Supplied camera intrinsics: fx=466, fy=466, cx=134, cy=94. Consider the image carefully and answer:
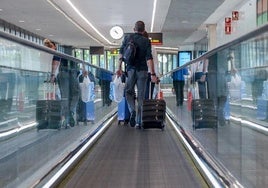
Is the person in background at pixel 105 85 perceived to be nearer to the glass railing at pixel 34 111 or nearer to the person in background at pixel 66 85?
the glass railing at pixel 34 111

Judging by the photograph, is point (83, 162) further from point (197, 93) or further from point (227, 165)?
point (197, 93)

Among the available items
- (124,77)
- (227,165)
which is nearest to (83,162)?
(227,165)

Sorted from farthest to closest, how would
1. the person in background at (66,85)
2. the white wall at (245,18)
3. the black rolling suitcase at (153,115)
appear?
the white wall at (245,18) → the black rolling suitcase at (153,115) → the person in background at (66,85)

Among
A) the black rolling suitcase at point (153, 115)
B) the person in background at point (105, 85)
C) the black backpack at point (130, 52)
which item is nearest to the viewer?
the black backpack at point (130, 52)

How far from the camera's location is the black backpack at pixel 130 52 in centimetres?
769

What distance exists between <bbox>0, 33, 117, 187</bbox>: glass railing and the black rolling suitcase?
1.40m

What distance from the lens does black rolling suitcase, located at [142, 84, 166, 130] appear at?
781 centimetres

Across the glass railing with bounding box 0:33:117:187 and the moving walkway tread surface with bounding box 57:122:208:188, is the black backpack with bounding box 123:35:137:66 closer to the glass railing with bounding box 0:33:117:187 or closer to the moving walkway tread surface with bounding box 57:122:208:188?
the glass railing with bounding box 0:33:117:187

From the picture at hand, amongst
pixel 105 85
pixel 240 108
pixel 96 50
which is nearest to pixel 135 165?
pixel 240 108

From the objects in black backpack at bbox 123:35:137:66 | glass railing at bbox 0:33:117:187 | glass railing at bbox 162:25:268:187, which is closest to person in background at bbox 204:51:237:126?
glass railing at bbox 162:25:268:187

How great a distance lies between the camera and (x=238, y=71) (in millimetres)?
3637

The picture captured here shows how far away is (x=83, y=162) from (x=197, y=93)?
2242 mm

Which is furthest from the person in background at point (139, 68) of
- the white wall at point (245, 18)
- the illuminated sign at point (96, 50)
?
the illuminated sign at point (96, 50)

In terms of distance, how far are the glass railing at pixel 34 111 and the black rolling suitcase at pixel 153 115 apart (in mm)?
1399
